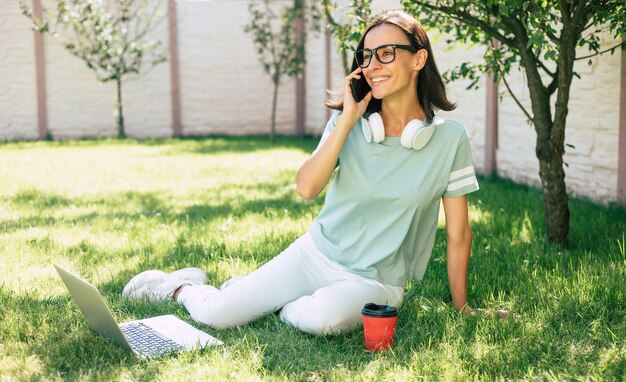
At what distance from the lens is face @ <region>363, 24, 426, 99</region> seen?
3086mm

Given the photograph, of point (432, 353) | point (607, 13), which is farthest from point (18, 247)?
point (607, 13)

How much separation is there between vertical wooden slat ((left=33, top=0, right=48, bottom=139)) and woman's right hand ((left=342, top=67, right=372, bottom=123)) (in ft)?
37.7

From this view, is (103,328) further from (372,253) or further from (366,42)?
(366,42)

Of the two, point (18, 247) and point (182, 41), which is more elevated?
point (182, 41)

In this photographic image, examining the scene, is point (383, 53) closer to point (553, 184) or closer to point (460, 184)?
point (460, 184)

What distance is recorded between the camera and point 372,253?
3162mm

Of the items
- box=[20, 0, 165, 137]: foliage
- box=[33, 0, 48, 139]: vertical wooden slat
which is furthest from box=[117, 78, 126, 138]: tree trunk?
box=[33, 0, 48, 139]: vertical wooden slat

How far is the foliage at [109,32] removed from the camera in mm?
13234

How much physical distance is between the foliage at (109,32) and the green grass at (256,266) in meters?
5.79

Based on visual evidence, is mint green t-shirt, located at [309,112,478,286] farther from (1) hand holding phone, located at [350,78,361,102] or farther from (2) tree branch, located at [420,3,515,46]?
(2) tree branch, located at [420,3,515,46]

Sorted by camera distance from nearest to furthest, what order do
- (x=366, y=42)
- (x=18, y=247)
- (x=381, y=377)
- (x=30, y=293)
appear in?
1. (x=381, y=377)
2. (x=366, y=42)
3. (x=30, y=293)
4. (x=18, y=247)

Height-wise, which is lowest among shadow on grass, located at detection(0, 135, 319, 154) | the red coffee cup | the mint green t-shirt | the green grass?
shadow on grass, located at detection(0, 135, 319, 154)

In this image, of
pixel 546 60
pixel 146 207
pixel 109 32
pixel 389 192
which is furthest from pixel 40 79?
pixel 389 192

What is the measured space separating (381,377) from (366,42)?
4.32 ft
